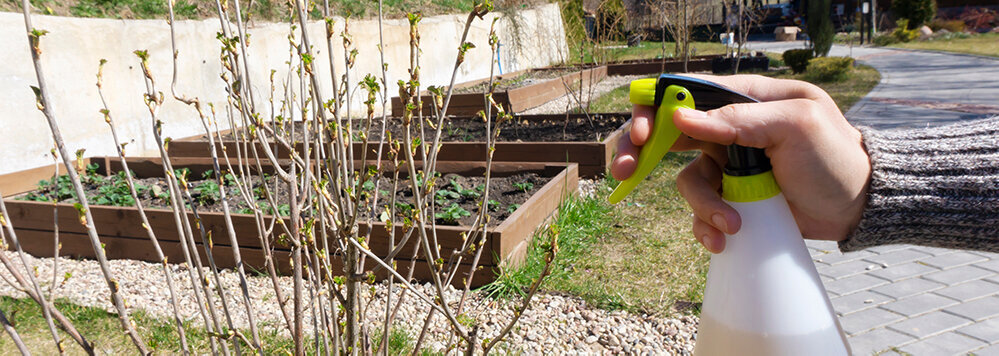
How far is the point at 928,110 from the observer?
9062 mm

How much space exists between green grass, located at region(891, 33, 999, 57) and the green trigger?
2081 centimetres

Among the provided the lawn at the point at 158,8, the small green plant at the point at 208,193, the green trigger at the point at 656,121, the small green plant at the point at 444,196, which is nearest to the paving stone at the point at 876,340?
the green trigger at the point at 656,121

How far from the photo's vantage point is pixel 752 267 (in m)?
1.05

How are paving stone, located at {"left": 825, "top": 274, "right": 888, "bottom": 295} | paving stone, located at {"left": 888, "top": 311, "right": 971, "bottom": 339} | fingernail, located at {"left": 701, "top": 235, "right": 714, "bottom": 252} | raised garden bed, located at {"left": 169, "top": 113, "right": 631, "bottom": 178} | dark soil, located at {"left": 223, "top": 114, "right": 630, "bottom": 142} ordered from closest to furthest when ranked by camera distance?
1. fingernail, located at {"left": 701, "top": 235, "right": 714, "bottom": 252}
2. paving stone, located at {"left": 888, "top": 311, "right": 971, "bottom": 339}
3. paving stone, located at {"left": 825, "top": 274, "right": 888, "bottom": 295}
4. raised garden bed, located at {"left": 169, "top": 113, "right": 631, "bottom": 178}
5. dark soil, located at {"left": 223, "top": 114, "right": 630, "bottom": 142}

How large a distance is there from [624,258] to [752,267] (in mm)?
2966

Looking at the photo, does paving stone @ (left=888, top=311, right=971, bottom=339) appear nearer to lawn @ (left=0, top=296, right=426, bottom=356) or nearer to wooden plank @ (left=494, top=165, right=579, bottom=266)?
wooden plank @ (left=494, top=165, right=579, bottom=266)

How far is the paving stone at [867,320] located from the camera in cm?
314

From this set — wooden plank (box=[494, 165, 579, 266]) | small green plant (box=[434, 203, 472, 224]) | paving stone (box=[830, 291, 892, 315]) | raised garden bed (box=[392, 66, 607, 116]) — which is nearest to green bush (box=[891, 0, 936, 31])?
raised garden bed (box=[392, 66, 607, 116])

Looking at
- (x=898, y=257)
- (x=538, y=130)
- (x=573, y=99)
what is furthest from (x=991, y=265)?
(x=573, y=99)

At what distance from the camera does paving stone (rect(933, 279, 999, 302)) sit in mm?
3498

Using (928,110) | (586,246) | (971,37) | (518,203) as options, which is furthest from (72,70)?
(971,37)

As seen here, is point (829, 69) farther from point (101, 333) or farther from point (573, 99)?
point (101, 333)

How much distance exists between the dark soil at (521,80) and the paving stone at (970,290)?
8.08 m

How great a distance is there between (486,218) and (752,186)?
0.74m
